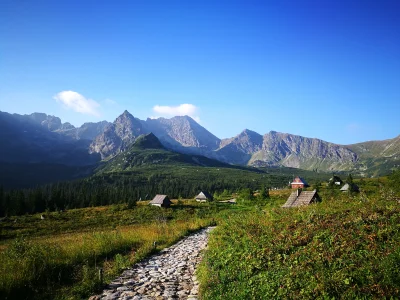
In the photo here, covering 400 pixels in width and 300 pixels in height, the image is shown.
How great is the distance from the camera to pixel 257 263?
31.8 feet

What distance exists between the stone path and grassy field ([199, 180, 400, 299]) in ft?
3.38

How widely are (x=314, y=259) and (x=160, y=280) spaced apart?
6.10 meters

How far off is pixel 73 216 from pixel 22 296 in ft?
209

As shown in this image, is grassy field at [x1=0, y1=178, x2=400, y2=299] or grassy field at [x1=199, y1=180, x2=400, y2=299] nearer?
grassy field at [x1=199, y1=180, x2=400, y2=299]

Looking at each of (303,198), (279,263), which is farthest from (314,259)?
(303,198)

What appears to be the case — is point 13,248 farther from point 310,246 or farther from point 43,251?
point 310,246

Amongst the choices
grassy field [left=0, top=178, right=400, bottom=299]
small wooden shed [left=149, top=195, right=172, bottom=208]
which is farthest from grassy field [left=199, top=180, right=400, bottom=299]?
small wooden shed [left=149, top=195, right=172, bottom=208]

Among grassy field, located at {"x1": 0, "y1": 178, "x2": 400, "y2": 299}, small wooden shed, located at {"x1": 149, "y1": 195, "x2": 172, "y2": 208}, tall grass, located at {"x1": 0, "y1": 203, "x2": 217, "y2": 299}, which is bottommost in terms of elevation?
small wooden shed, located at {"x1": 149, "y1": 195, "x2": 172, "y2": 208}

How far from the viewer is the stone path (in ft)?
31.8

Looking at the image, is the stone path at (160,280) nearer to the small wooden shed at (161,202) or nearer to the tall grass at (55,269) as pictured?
the tall grass at (55,269)

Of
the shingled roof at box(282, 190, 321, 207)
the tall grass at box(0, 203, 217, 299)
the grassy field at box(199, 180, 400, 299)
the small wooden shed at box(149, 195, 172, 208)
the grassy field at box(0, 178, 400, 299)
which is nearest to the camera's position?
the grassy field at box(199, 180, 400, 299)

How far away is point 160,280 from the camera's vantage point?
11.3m

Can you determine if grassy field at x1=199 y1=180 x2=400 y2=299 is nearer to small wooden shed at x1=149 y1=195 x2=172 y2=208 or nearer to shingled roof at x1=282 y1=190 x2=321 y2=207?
shingled roof at x1=282 y1=190 x2=321 y2=207

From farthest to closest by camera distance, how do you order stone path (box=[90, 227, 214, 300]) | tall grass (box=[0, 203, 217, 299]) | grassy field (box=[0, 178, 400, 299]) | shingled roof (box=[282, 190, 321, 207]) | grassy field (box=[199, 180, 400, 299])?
shingled roof (box=[282, 190, 321, 207]) → tall grass (box=[0, 203, 217, 299]) → stone path (box=[90, 227, 214, 300]) → grassy field (box=[0, 178, 400, 299]) → grassy field (box=[199, 180, 400, 299])
